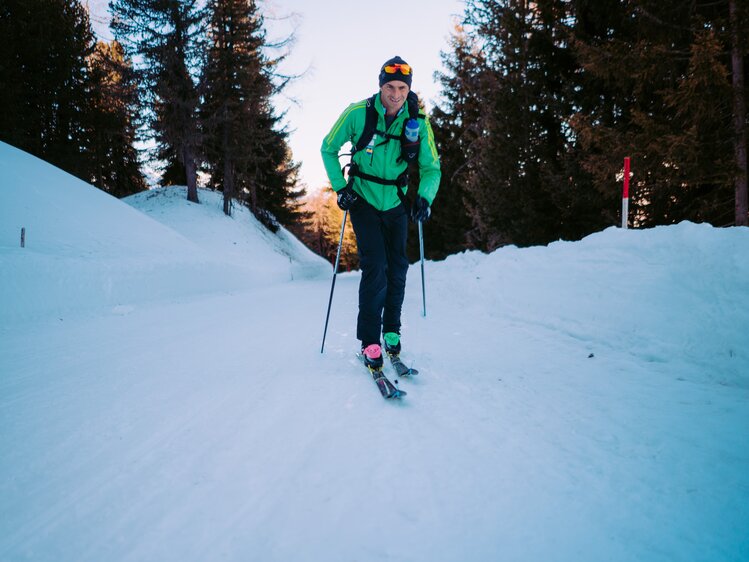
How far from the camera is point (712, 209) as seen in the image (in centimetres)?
630

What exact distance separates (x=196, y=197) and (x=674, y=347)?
69.8ft

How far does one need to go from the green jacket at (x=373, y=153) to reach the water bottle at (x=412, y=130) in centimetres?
9

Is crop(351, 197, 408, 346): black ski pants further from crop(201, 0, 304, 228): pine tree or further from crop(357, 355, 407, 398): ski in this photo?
crop(201, 0, 304, 228): pine tree

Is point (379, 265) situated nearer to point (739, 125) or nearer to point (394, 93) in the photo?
Answer: point (394, 93)

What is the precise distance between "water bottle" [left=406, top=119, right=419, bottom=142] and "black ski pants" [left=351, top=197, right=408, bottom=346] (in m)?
0.58

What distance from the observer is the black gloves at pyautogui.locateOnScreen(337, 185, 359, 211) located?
3045mm

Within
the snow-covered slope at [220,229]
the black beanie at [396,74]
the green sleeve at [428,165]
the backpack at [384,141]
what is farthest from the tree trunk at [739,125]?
the snow-covered slope at [220,229]

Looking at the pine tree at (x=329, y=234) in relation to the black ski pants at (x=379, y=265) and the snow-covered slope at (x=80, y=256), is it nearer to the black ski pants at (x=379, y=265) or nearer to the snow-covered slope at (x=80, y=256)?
the snow-covered slope at (x=80, y=256)

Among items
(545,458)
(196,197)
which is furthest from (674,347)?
(196,197)

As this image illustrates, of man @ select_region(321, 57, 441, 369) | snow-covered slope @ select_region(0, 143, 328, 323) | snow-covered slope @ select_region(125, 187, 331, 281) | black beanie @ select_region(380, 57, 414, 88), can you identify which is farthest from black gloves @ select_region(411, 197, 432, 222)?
snow-covered slope @ select_region(125, 187, 331, 281)

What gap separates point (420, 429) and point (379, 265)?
144cm

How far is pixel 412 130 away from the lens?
303 centimetres

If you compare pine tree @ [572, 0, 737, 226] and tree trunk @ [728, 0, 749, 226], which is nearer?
tree trunk @ [728, 0, 749, 226]

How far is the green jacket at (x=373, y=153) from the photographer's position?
3.06 metres
